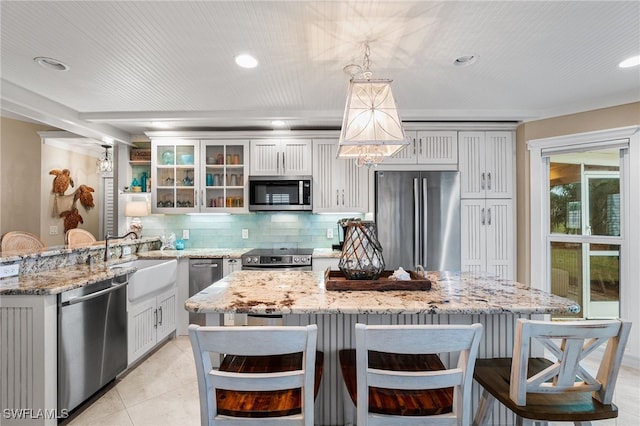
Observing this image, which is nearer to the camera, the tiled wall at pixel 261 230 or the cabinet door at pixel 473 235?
the cabinet door at pixel 473 235

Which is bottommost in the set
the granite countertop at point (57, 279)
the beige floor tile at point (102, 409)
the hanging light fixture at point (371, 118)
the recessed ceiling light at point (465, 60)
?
the beige floor tile at point (102, 409)

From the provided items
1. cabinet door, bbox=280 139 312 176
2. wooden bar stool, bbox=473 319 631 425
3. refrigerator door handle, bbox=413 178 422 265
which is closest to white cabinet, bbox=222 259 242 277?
cabinet door, bbox=280 139 312 176

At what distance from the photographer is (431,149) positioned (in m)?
3.80

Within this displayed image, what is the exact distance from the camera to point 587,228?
3.32m

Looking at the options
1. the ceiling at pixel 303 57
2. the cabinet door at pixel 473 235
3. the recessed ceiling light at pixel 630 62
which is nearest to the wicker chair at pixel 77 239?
the ceiling at pixel 303 57

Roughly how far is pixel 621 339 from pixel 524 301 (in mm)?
338

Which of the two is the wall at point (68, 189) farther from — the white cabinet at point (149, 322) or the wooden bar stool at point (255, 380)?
the wooden bar stool at point (255, 380)

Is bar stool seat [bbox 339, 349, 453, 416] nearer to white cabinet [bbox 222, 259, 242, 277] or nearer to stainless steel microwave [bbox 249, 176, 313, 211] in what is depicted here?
white cabinet [bbox 222, 259, 242, 277]

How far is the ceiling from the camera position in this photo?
1.76 metres

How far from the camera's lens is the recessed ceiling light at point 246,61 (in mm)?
2239

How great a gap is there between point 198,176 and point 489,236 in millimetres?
3650

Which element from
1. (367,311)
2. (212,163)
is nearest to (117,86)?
(212,163)

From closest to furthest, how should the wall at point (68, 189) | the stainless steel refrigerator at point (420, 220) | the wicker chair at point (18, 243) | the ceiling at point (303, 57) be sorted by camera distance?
the ceiling at point (303, 57)
the wicker chair at point (18, 243)
the stainless steel refrigerator at point (420, 220)
the wall at point (68, 189)

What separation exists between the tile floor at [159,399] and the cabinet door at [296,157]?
7.65 feet
